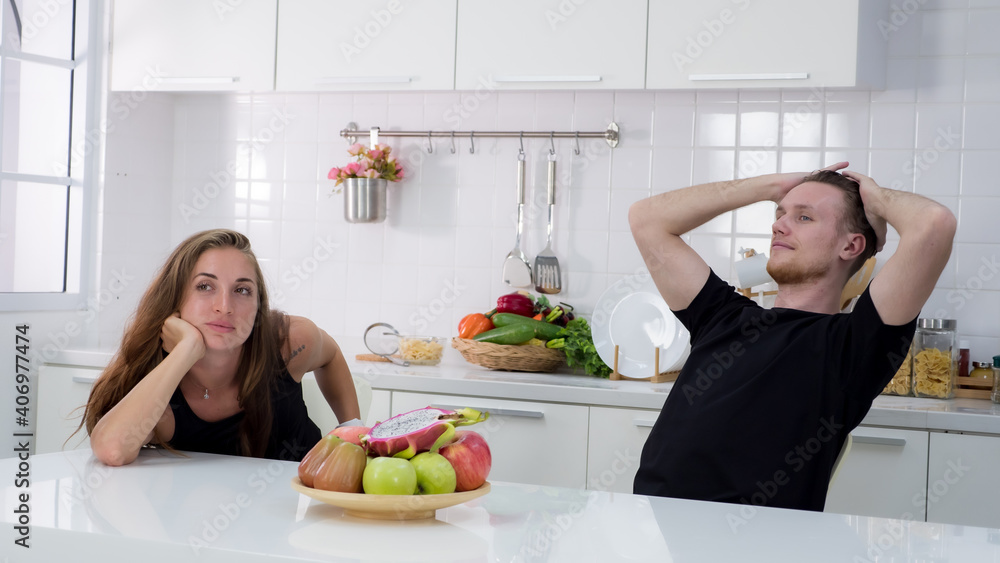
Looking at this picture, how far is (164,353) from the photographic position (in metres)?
1.68

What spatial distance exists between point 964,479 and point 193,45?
8.92ft

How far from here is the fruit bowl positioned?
3.40 feet

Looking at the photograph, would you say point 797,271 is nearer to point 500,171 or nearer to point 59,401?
point 500,171

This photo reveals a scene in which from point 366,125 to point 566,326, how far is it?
1.08m

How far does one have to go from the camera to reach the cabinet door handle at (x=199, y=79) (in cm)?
304

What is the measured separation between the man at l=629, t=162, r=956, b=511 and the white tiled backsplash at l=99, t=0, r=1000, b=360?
115cm

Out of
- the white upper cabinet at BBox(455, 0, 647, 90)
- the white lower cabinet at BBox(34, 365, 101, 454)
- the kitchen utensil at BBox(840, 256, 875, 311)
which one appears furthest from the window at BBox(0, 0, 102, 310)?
the kitchen utensil at BBox(840, 256, 875, 311)

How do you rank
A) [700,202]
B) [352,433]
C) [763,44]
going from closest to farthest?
[352,433], [700,202], [763,44]

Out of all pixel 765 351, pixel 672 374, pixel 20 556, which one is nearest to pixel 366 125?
pixel 672 374

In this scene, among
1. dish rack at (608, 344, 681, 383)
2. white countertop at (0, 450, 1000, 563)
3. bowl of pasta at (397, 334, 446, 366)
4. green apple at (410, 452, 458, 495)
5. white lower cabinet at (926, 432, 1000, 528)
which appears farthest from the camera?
bowl of pasta at (397, 334, 446, 366)

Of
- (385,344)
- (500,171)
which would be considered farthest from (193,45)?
(385,344)

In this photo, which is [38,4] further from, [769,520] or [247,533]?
[769,520]

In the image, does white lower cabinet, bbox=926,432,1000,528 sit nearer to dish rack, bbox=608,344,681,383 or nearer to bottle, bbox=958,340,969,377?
bottle, bbox=958,340,969,377

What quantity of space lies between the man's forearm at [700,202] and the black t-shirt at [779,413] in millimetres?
290
